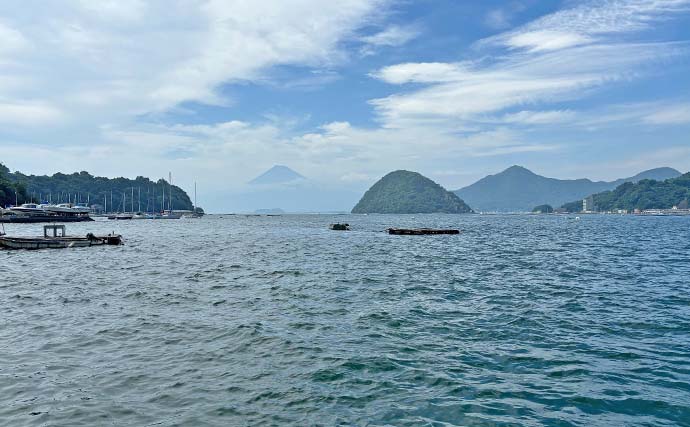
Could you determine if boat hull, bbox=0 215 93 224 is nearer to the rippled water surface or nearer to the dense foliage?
the dense foliage

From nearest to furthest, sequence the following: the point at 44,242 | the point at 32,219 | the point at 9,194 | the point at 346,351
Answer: the point at 346,351, the point at 44,242, the point at 32,219, the point at 9,194

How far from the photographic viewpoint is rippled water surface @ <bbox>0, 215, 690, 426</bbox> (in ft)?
40.8

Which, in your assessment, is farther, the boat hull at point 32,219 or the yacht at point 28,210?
the yacht at point 28,210

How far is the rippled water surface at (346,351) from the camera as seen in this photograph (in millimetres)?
12430

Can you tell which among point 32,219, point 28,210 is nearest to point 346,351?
Result: point 28,210

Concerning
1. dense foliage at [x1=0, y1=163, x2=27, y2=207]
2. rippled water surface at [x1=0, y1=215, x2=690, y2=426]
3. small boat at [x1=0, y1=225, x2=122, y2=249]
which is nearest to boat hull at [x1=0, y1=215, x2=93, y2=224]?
dense foliage at [x1=0, y1=163, x2=27, y2=207]

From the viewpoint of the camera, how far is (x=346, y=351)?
1764 cm

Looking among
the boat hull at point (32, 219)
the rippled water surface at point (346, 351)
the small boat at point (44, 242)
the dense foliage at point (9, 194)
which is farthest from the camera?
the dense foliage at point (9, 194)

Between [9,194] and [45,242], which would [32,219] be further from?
[45,242]

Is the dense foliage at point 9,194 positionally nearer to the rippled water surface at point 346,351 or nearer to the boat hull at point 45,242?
the boat hull at point 45,242

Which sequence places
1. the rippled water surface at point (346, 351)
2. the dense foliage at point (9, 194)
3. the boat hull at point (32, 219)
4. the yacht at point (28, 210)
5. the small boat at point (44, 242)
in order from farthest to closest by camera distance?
the dense foliage at point (9, 194)
the yacht at point (28, 210)
the boat hull at point (32, 219)
the small boat at point (44, 242)
the rippled water surface at point (346, 351)

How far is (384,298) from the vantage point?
28.6 m

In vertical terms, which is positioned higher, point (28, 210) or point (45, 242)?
point (28, 210)

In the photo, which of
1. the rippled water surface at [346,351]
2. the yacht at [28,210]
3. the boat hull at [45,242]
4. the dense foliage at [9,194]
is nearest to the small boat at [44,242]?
the boat hull at [45,242]
